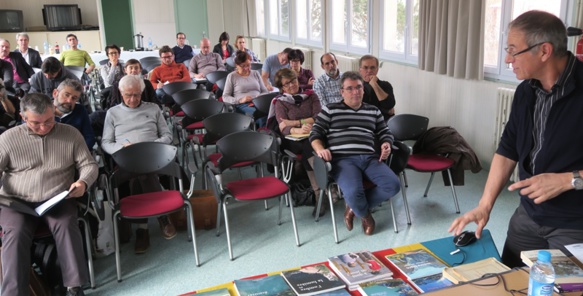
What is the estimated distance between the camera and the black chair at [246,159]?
3570 mm

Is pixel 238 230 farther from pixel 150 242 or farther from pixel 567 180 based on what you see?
pixel 567 180

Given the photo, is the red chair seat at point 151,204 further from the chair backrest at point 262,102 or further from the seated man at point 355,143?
the chair backrest at point 262,102

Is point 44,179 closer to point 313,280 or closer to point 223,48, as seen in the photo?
point 313,280

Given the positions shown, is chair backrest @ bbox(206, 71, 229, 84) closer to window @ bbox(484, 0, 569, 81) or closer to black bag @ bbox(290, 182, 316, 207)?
black bag @ bbox(290, 182, 316, 207)

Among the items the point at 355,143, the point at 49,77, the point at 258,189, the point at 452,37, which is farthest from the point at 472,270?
the point at 49,77

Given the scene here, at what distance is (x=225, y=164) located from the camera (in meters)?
3.93

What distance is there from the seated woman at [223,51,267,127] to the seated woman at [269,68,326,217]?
52.0 inches

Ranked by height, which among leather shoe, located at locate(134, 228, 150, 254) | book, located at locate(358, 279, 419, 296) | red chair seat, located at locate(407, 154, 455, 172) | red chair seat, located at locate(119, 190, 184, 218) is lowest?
leather shoe, located at locate(134, 228, 150, 254)

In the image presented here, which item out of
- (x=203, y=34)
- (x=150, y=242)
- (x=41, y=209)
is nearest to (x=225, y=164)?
(x=150, y=242)

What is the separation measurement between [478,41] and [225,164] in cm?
291

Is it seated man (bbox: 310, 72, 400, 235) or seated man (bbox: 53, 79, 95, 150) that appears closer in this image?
seated man (bbox: 310, 72, 400, 235)

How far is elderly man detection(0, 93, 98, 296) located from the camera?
2895 mm

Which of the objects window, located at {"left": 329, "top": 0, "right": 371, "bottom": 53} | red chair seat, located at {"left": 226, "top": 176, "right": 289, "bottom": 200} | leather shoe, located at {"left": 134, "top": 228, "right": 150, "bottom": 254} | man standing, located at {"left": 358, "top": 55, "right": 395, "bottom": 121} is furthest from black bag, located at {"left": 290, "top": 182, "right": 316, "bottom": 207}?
window, located at {"left": 329, "top": 0, "right": 371, "bottom": 53}

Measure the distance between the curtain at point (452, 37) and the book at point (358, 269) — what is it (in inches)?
142
